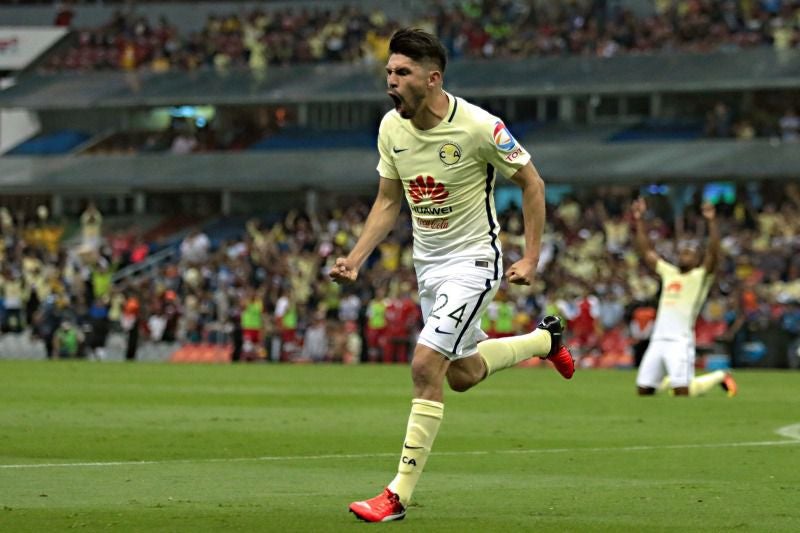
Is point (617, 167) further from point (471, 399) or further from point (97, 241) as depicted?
point (471, 399)

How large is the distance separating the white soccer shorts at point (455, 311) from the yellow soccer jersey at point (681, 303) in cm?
1220

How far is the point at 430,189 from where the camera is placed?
930cm

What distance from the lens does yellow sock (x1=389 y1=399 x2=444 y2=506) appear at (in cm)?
877

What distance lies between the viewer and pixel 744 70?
46.8 metres

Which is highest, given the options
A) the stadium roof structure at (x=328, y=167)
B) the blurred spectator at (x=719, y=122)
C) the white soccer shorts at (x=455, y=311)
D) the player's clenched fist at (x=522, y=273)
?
the player's clenched fist at (x=522, y=273)

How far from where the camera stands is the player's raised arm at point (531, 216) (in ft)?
29.7

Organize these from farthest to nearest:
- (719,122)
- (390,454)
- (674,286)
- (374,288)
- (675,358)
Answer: (719,122) → (374,288) → (674,286) → (675,358) → (390,454)

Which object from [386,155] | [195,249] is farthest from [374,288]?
[386,155]

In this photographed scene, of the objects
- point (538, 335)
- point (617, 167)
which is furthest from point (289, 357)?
point (538, 335)

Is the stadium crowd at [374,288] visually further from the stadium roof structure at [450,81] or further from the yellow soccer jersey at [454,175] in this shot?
the yellow soccer jersey at [454,175]

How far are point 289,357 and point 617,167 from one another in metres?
12.9

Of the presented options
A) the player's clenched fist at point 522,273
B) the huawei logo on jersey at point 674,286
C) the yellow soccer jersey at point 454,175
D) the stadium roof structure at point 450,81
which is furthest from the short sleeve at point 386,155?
the stadium roof structure at point 450,81

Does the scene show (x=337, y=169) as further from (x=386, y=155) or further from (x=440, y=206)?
(x=440, y=206)

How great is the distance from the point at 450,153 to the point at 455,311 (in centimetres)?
86
